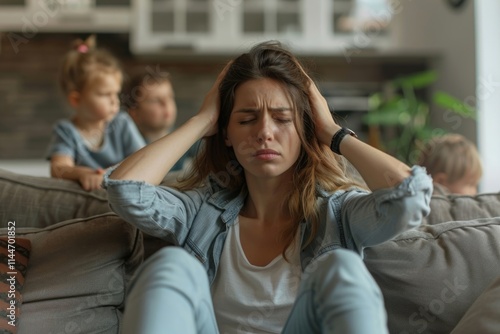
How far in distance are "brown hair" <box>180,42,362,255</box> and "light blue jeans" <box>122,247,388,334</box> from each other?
1.00 ft

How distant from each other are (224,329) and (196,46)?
3409 millimetres

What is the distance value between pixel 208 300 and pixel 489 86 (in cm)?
305

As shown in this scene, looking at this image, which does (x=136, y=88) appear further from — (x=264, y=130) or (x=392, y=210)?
(x=392, y=210)

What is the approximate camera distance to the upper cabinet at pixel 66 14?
444 centimetres

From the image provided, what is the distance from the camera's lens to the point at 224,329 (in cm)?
137


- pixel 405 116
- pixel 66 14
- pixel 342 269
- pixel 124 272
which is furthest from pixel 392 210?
pixel 66 14

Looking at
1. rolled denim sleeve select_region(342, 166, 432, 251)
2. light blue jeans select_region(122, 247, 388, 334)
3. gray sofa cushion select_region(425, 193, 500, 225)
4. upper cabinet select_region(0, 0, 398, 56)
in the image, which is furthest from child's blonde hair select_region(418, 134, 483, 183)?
upper cabinet select_region(0, 0, 398, 56)

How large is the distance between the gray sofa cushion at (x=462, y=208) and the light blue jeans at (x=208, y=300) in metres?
0.61

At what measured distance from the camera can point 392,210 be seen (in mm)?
1237

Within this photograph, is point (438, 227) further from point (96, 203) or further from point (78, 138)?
point (78, 138)

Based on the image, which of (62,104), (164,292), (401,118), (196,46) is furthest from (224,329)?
(62,104)

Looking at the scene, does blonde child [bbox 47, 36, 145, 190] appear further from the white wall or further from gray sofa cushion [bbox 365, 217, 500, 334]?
the white wall

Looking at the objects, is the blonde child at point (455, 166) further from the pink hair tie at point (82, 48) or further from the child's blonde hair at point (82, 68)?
the pink hair tie at point (82, 48)

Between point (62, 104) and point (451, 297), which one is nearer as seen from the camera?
point (451, 297)
